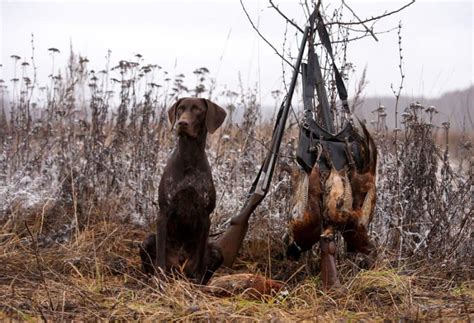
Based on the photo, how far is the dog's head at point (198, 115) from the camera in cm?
450

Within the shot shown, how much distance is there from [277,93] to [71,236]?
106 inches

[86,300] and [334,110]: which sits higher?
[334,110]

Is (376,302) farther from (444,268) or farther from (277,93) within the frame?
(277,93)

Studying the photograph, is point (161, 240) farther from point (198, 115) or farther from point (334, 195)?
point (334, 195)

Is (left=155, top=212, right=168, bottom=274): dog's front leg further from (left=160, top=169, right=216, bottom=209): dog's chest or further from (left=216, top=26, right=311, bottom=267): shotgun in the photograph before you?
(left=216, top=26, right=311, bottom=267): shotgun

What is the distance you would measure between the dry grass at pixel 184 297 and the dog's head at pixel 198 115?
39.3 inches

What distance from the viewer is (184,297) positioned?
389 cm

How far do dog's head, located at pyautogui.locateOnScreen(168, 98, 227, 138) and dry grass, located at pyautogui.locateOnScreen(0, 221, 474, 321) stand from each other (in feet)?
3.27

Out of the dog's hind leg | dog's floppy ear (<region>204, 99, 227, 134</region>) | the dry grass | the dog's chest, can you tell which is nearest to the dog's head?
dog's floppy ear (<region>204, 99, 227, 134</region>)

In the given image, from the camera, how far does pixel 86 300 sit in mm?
3762

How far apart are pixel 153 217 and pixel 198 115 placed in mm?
1680

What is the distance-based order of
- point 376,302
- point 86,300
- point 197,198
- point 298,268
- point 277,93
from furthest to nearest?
point 277,93 → point 298,268 → point 197,198 → point 376,302 → point 86,300

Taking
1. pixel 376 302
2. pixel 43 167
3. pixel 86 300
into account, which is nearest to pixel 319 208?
pixel 376 302

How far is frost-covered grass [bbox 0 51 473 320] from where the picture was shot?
12.5 ft
